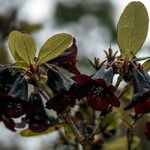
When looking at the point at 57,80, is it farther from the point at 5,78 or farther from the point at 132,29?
the point at 132,29

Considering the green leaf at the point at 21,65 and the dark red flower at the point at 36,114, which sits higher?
the green leaf at the point at 21,65

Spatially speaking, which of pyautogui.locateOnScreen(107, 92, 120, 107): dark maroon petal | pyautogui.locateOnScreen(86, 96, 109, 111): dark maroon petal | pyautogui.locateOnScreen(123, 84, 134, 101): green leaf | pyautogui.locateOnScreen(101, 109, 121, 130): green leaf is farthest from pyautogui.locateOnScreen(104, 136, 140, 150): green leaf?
pyautogui.locateOnScreen(107, 92, 120, 107): dark maroon petal

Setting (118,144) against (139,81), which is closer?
(139,81)

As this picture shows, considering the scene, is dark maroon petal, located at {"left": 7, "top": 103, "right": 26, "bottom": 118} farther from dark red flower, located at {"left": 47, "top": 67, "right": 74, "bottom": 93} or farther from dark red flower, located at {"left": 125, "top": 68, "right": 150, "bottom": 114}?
dark red flower, located at {"left": 125, "top": 68, "right": 150, "bottom": 114}

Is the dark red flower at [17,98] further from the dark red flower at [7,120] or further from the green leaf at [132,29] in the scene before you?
the green leaf at [132,29]

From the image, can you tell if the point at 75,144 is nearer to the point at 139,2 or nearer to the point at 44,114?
the point at 44,114

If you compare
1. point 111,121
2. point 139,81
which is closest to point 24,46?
point 139,81

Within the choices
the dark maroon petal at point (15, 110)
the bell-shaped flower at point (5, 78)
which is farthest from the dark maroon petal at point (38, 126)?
the bell-shaped flower at point (5, 78)
